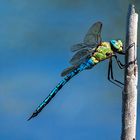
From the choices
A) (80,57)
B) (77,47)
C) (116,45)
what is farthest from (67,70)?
(116,45)

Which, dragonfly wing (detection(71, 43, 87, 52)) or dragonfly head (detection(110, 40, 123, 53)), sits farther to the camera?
dragonfly wing (detection(71, 43, 87, 52))

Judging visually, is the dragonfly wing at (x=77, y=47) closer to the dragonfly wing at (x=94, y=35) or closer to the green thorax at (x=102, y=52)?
the dragonfly wing at (x=94, y=35)

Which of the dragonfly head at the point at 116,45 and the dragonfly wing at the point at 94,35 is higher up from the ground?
the dragonfly wing at the point at 94,35

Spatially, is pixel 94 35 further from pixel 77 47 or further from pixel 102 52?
pixel 102 52

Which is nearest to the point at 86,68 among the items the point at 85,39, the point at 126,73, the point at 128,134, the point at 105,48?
the point at 105,48

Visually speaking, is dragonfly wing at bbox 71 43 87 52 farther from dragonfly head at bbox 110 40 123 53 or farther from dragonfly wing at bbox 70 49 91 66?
dragonfly head at bbox 110 40 123 53

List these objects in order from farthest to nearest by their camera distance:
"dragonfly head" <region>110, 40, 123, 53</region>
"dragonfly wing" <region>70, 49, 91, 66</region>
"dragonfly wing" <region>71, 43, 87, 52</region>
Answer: "dragonfly wing" <region>71, 43, 87, 52</region>, "dragonfly wing" <region>70, 49, 91, 66</region>, "dragonfly head" <region>110, 40, 123, 53</region>

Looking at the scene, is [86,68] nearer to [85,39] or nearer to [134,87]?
[85,39]
